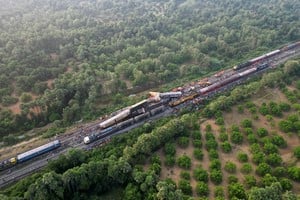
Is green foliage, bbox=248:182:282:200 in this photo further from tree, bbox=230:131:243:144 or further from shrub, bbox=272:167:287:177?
tree, bbox=230:131:243:144

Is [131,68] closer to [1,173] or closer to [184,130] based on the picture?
[184,130]

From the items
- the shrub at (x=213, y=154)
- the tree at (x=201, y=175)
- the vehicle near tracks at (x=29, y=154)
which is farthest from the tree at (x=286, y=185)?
the vehicle near tracks at (x=29, y=154)

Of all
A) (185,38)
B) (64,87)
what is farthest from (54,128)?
(185,38)

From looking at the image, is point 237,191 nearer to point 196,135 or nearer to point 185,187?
point 185,187

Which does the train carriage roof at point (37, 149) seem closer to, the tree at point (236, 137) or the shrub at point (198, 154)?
the shrub at point (198, 154)

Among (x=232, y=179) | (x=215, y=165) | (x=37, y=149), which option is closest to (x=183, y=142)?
(x=215, y=165)

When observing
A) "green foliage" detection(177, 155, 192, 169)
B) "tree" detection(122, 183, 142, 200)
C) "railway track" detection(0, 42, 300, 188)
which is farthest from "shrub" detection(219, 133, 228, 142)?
"tree" detection(122, 183, 142, 200)

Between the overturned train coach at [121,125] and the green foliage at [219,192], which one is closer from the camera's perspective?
the green foliage at [219,192]
